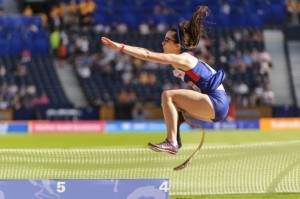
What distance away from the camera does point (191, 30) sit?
33.3ft

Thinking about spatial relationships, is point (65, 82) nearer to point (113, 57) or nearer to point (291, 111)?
point (113, 57)

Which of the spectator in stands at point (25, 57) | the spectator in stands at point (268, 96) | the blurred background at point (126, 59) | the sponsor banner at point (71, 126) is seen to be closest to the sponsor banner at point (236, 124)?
the blurred background at point (126, 59)

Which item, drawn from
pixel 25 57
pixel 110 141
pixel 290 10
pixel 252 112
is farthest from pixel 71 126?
pixel 290 10

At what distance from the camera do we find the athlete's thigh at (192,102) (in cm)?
981

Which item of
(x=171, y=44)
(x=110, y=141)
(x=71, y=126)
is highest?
(x=171, y=44)

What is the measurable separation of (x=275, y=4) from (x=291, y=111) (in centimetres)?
822

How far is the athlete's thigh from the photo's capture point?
981 centimetres

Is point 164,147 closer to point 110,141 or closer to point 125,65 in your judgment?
point 110,141

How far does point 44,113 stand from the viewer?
3303 cm

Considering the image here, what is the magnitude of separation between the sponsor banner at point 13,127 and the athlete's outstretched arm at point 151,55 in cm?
2261

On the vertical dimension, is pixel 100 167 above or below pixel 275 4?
below

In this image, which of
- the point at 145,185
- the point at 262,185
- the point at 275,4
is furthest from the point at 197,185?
the point at 275,4

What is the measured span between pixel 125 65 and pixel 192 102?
2586 cm

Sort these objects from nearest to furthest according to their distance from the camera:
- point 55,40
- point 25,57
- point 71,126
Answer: point 71,126
point 25,57
point 55,40
